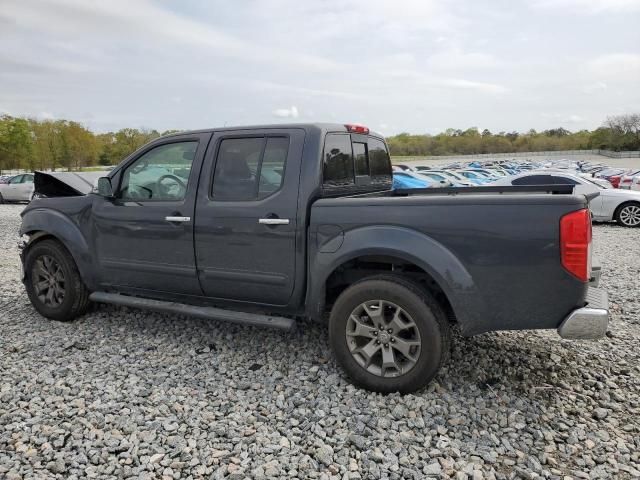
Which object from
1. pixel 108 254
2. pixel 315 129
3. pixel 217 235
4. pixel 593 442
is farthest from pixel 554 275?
pixel 108 254

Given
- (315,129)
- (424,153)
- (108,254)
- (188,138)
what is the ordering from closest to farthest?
(315,129) → (188,138) → (108,254) → (424,153)

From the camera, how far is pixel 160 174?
441 cm

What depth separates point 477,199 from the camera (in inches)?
120

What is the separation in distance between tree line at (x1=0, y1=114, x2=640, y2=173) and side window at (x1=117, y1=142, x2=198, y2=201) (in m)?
1.20

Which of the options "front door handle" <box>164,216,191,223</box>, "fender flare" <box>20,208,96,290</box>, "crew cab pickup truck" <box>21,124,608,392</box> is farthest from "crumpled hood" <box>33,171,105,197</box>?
"front door handle" <box>164,216,191,223</box>

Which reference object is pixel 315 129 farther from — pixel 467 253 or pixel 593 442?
pixel 593 442

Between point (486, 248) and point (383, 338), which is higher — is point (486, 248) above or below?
above

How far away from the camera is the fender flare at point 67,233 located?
4641mm

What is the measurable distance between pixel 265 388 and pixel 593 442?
214 centimetres

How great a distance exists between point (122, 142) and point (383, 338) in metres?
92.3

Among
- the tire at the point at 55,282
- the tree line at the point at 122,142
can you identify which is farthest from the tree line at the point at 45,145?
the tire at the point at 55,282

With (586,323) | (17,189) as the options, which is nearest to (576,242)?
(586,323)

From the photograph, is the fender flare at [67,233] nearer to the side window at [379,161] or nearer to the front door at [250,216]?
the front door at [250,216]

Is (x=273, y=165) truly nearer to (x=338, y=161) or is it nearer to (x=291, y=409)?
(x=338, y=161)
